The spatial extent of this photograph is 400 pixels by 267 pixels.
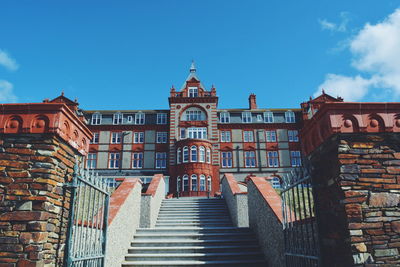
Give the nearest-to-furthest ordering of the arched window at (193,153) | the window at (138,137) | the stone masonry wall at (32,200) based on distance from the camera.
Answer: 1. the stone masonry wall at (32,200)
2. the arched window at (193,153)
3. the window at (138,137)

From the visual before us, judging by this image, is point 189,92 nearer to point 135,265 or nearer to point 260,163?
point 260,163

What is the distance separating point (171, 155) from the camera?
112 ft

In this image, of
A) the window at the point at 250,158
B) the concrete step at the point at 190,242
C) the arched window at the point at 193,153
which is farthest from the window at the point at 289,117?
the concrete step at the point at 190,242

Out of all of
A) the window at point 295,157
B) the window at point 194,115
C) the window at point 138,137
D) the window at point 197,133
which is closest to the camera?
the window at point 197,133

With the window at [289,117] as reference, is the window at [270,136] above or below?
→ below

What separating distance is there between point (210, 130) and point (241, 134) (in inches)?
185

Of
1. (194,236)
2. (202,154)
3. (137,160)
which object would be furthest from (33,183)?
(137,160)

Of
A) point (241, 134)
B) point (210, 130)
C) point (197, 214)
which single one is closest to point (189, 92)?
point (210, 130)

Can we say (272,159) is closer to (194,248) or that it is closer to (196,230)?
(196,230)

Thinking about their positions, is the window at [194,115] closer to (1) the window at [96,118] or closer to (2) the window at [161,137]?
(2) the window at [161,137]

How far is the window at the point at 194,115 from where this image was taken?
35812 mm

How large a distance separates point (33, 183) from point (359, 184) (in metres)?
5.06

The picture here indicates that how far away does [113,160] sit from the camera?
121 ft

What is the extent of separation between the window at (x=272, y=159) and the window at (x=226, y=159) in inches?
183
